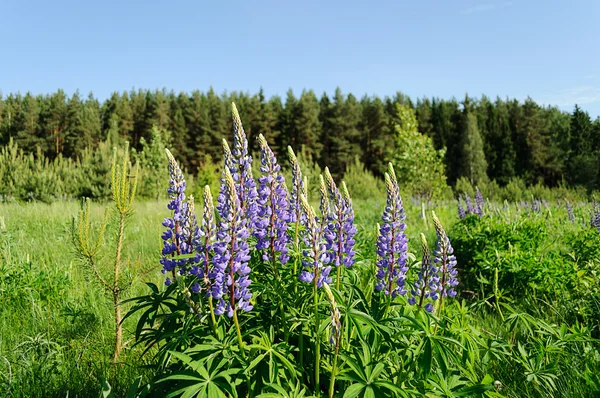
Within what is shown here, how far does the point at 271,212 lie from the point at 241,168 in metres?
0.32

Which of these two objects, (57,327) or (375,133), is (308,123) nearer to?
(375,133)

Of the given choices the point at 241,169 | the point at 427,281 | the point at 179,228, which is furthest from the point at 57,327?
the point at 427,281

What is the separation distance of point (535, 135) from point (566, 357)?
34.9 metres

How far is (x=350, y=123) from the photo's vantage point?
38.4 m

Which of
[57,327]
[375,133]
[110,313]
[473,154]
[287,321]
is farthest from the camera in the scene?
[375,133]

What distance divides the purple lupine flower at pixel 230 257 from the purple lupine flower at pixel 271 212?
241 millimetres

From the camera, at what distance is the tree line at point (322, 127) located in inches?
1299

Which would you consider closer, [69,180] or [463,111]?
[69,180]

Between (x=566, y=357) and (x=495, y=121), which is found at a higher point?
(x=495, y=121)

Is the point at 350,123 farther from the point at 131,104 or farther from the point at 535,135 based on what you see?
the point at 131,104

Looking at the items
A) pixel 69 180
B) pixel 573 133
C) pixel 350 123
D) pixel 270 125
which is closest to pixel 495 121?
pixel 573 133

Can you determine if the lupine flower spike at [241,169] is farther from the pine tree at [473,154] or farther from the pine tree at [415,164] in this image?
the pine tree at [473,154]

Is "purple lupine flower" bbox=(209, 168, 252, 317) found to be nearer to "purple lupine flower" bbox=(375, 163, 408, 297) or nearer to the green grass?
"purple lupine flower" bbox=(375, 163, 408, 297)

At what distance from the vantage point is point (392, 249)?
95.5 inches
